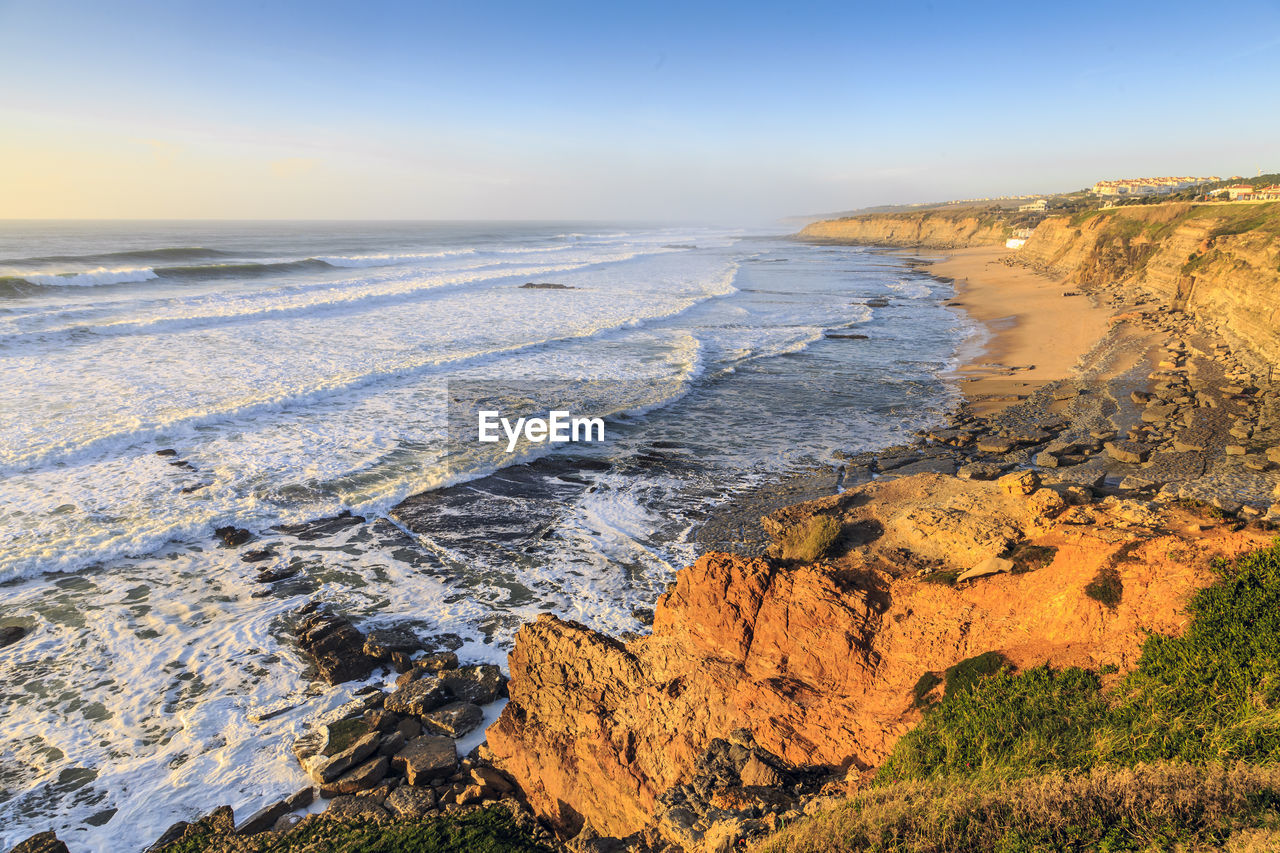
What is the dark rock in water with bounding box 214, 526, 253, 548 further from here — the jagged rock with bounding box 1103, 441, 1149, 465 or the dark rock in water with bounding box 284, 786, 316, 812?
the jagged rock with bounding box 1103, 441, 1149, 465

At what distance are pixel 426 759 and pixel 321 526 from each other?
7.20m

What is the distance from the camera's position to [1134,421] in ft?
58.3

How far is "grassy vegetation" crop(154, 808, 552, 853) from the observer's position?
623 centimetres

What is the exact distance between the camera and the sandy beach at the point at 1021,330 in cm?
2390

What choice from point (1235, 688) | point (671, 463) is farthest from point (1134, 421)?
point (1235, 688)

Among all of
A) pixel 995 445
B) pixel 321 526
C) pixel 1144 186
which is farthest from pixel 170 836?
pixel 1144 186

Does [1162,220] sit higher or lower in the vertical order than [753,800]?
higher

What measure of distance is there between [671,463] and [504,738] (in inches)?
392

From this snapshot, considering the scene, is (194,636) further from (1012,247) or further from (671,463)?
(1012,247)

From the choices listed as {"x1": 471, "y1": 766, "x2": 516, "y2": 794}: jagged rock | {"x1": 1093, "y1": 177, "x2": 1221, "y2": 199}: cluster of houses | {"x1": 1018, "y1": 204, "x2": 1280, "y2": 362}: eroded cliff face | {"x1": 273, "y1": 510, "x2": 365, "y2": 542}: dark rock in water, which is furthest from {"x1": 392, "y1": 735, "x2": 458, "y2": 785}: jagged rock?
{"x1": 1093, "y1": 177, "x2": 1221, "y2": 199}: cluster of houses

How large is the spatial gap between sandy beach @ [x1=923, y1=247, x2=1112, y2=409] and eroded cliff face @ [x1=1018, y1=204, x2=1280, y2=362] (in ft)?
10.0

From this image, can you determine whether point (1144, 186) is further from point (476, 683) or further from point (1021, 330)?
point (476, 683)

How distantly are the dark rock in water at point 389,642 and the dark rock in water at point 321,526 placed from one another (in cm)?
A: 382

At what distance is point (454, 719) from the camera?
797 cm
